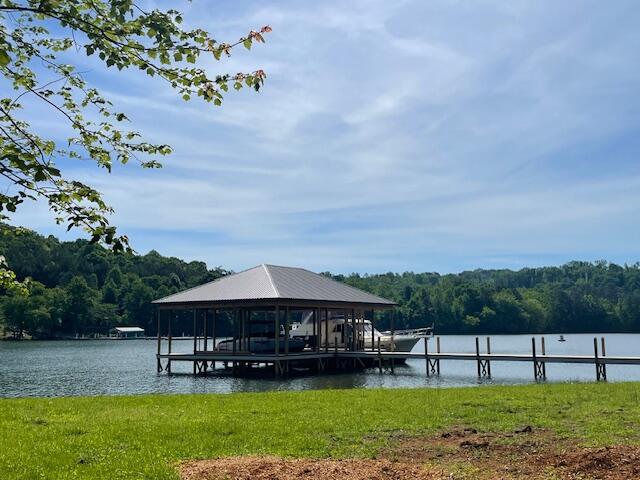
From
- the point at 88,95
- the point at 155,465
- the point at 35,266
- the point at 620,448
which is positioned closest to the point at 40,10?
the point at 88,95

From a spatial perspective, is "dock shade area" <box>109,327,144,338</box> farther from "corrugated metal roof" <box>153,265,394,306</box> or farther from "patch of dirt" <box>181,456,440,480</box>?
"patch of dirt" <box>181,456,440,480</box>

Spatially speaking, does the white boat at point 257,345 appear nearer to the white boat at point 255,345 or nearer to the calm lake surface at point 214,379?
the white boat at point 255,345

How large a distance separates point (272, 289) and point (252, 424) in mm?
22694

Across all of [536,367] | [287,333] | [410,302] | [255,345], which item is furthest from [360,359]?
[410,302]

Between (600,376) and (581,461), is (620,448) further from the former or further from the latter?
(600,376)

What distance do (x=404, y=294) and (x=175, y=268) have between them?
55.0 m

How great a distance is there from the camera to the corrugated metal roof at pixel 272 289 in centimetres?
3356

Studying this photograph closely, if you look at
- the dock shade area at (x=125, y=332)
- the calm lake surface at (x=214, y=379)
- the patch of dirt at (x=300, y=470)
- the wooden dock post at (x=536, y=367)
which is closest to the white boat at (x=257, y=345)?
the calm lake surface at (x=214, y=379)

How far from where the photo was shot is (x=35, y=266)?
128000 mm

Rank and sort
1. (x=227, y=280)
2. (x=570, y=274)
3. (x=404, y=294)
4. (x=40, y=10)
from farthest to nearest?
(x=570, y=274) → (x=404, y=294) → (x=227, y=280) → (x=40, y=10)

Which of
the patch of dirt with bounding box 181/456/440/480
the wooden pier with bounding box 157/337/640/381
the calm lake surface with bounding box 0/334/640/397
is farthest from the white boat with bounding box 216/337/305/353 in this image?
the patch of dirt with bounding box 181/456/440/480

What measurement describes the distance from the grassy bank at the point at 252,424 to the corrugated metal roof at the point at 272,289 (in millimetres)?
17636

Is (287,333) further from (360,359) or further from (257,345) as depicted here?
(360,359)

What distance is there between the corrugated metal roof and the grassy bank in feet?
57.9
